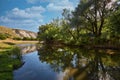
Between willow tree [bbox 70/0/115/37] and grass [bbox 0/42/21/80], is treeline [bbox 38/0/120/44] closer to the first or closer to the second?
willow tree [bbox 70/0/115/37]

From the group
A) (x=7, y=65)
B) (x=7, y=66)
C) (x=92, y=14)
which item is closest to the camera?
(x=7, y=66)

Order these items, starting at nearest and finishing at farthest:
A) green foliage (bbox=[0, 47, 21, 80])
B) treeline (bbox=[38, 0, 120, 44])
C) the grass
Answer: green foliage (bbox=[0, 47, 21, 80]) → the grass → treeline (bbox=[38, 0, 120, 44])

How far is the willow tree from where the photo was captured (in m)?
78.9

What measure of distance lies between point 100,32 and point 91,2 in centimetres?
1094

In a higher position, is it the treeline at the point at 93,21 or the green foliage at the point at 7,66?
the treeline at the point at 93,21

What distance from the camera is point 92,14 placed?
268 ft

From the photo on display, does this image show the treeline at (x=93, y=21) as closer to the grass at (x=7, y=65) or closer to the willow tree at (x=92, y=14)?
the willow tree at (x=92, y=14)

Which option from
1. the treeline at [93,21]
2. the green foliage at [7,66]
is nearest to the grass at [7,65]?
the green foliage at [7,66]

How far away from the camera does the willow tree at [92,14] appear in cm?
7894

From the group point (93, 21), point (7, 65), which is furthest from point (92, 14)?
point (7, 65)

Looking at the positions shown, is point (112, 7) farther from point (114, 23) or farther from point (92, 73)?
point (92, 73)

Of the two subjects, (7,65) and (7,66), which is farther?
(7,65)

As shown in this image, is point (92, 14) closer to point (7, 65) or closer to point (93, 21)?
point (93, 21)

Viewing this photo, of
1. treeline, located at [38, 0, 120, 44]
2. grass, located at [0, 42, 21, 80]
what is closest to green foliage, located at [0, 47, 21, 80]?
grass, located at [0, 42, 21, 80]
